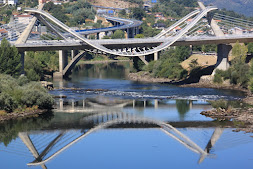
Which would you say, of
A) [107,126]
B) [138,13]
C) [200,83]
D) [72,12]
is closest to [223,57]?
[200,83]

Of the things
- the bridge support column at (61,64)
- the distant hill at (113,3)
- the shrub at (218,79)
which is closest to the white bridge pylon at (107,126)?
the shrub at (218,79)

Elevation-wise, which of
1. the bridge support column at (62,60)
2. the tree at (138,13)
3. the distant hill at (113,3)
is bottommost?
the bridge support column at (62,60)

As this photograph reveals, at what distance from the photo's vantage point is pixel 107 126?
149 ft

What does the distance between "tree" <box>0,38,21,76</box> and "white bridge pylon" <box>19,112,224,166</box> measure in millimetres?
17039

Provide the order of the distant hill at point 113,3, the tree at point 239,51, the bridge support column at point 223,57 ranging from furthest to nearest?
1. the distant hill at point 113,3
2. the bridge support column at point 223,57
3. the tree at point 239,51

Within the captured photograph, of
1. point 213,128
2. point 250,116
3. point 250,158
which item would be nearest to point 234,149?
point 250,158

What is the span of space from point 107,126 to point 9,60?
22352 mm

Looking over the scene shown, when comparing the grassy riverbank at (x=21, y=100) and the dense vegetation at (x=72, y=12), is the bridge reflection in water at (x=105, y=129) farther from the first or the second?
the dense vegetation at (x=72, y=12)

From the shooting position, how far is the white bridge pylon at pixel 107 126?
37631mm

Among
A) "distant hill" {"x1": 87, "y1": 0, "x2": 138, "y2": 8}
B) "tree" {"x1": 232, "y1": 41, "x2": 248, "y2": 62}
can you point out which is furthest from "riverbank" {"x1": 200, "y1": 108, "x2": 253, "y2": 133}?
"distant hill" {"x1": 87, "y1": 0, "x2": 138, "y2": 8}

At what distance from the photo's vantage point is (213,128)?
4434 centimetres

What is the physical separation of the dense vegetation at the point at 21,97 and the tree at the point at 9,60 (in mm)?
10736

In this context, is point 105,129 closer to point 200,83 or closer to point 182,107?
point 182,107

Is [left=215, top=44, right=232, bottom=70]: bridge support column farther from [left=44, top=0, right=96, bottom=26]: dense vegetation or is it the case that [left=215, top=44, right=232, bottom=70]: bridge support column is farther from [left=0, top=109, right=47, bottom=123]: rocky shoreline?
[left=44, top=0, right=96, bottom=26]: dense vegetation
